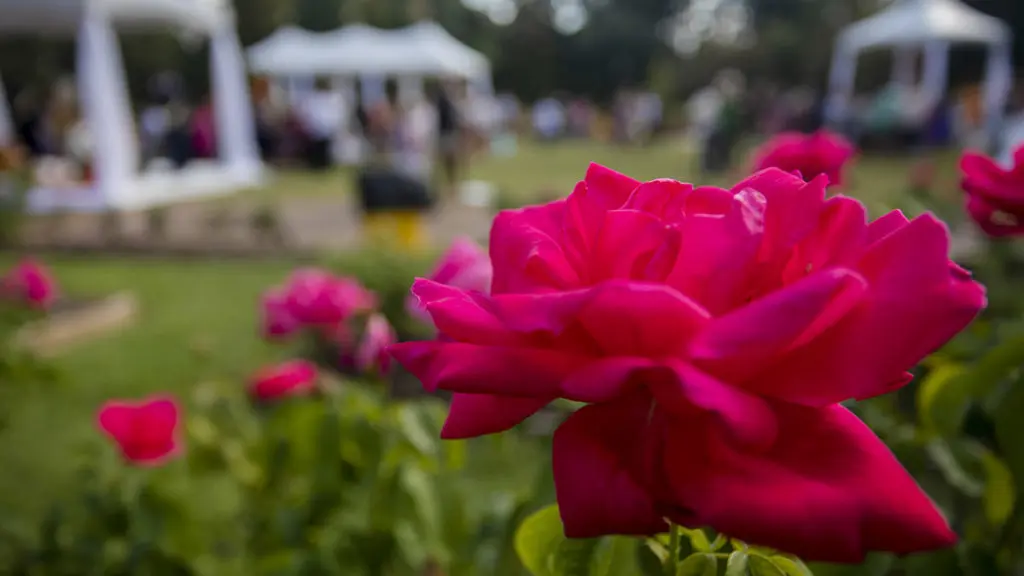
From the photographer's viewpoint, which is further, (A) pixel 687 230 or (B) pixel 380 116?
(B) pixel 380 116

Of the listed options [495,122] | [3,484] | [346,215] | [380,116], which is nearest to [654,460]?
[3,484]

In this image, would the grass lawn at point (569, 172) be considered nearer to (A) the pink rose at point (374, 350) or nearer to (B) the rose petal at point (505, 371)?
(A) the pink rose at point (374, 350)

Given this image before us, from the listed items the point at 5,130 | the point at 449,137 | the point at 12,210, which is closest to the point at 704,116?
the point at 449,137

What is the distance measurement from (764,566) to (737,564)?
0.03 m

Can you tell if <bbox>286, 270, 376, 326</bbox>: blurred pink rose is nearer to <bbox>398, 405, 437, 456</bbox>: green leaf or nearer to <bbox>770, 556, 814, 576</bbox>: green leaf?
<bbox>398, 405, 437, 456</bbox>: green leaf

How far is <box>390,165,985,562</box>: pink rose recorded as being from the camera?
437 millimetres

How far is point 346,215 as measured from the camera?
1017 centimetres

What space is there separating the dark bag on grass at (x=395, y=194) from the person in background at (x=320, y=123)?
382 inches

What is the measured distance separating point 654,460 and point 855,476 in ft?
0.31

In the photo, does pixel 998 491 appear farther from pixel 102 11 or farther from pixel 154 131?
pixel 154 131

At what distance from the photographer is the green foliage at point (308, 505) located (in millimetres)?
1292

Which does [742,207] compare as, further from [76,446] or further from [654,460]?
[76,446]

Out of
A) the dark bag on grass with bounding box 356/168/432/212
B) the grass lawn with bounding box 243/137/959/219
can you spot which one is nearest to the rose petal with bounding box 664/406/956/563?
the dark bag on grass with bounding box 356/168/432/212

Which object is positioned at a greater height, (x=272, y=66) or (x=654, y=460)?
(x=654, y=460)
